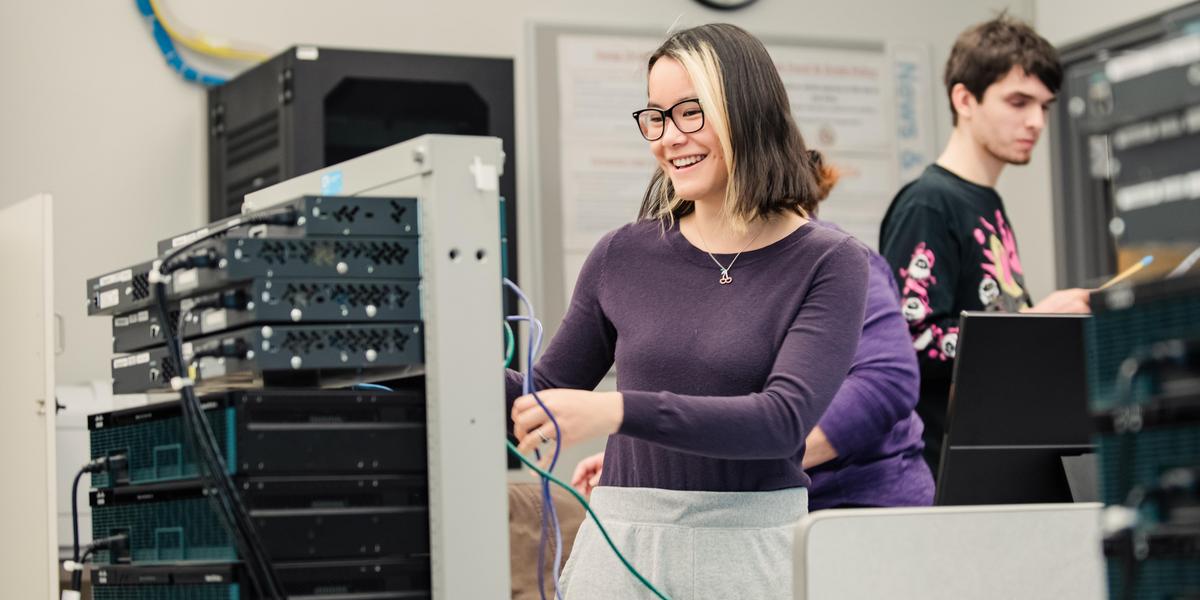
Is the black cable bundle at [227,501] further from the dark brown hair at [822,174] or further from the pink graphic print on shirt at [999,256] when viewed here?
the pink graphic print on shirt at [999,256]

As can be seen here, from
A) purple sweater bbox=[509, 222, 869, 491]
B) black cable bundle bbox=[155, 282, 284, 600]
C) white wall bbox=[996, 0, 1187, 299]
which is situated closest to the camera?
black cable bundle bbox=[155, 282, 284, 600]

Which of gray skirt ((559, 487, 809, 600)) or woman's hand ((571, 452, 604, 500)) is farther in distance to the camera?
woman's hand ((571, 452, 604, 500))

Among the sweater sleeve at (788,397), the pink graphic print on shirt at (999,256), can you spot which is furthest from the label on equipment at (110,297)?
the pink graphic print on shirt at (999,256)

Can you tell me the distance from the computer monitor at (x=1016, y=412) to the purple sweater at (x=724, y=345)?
0.55 ft

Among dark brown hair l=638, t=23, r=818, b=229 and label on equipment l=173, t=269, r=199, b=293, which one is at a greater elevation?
dark brown hair l=638, t=23, r=818, b=229

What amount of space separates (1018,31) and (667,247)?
1.26m

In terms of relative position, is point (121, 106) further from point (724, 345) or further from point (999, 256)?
point (724, 345)

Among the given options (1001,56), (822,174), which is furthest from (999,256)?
(822,174)

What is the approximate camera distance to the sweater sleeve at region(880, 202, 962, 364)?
8.23 feet

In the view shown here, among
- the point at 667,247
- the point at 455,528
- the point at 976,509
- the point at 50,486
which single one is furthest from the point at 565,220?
the point at 455,528

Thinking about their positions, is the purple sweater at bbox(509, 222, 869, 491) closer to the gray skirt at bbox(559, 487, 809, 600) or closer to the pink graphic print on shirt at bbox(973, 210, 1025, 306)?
the gray skirt at bbox(559, 487, 809, 600)

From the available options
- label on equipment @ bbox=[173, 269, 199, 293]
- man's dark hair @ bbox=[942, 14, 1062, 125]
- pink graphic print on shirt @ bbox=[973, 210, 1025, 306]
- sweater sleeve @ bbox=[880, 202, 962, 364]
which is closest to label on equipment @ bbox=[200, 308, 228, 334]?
label on equipment @ bbox=[173, 269, 199, 293]

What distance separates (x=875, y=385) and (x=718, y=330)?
0.57 meters

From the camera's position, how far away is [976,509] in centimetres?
165
